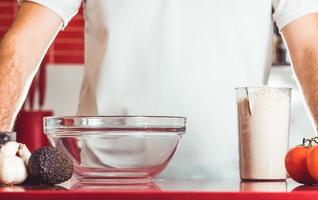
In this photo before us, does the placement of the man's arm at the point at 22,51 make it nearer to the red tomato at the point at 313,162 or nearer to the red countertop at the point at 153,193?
the red countertop at the point at 153,193

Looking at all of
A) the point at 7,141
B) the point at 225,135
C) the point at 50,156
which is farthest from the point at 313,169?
the point at 225,135

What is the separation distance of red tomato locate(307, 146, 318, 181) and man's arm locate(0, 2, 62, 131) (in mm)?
755

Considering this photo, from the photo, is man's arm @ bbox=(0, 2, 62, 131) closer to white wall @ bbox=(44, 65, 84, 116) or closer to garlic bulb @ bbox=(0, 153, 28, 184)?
garlic bulb @ bbox=(0, 153, 28, 184)

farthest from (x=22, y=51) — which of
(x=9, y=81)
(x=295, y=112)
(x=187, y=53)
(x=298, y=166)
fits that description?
(x=295, y=112)

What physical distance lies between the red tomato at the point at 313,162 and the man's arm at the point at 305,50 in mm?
Answer: 604

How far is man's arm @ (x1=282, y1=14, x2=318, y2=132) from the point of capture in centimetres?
218

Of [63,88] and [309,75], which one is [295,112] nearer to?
[309,75]

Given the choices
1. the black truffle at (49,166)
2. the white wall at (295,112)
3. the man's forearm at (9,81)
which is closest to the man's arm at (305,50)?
the man's forearm at (9,81)

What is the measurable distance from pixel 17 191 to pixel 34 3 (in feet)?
3.35

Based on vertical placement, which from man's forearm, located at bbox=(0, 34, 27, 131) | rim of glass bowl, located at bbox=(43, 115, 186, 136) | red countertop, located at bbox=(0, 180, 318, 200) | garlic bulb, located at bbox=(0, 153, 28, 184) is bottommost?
red countertop, located at bbox=(0, 180, 318, 200)

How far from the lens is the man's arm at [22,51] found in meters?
2.03

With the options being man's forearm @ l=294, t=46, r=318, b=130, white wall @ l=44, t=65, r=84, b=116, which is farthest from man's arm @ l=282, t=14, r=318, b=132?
white wall @ l=44, t=65, r=84, b=116

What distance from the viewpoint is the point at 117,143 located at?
1.55 meters

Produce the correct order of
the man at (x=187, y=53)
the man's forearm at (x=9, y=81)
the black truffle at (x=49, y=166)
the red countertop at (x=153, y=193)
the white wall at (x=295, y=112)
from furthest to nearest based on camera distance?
the white wall at (x=295, y=112)
the man at (x=187, y=53)
the man's forearm at (x=9, y=81)
the black truffle at (x=49, y=166)
the red countertop at (x=153, y=193)
